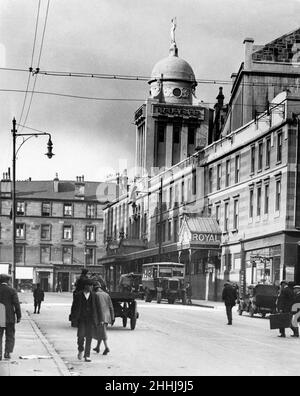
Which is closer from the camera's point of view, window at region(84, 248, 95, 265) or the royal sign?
the royal sign

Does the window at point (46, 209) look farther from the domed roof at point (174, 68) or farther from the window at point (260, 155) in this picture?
the domed roof at point (174, 68)

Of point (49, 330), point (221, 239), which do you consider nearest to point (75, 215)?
point (221, 239)

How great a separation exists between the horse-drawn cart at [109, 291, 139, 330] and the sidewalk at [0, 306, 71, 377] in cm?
391

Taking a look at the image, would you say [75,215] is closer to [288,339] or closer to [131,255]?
[131,255]

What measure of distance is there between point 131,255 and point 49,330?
4371 cm

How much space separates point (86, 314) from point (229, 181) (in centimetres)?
3963

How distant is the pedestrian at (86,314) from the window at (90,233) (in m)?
75.3

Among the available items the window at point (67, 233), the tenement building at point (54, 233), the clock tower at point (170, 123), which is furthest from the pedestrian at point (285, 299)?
the window at point (67, 233)

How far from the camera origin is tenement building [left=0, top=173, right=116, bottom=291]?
81.9m

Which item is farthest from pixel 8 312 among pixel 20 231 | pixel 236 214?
pixel 20 231

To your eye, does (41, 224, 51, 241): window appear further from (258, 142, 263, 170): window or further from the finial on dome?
the finial on dome

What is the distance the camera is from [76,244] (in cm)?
9500

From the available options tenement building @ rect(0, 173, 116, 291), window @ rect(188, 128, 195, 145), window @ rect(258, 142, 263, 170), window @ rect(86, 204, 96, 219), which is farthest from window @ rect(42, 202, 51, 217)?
window @ rect(258, 142, 263, 170)

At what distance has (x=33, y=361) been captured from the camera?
15773mm
